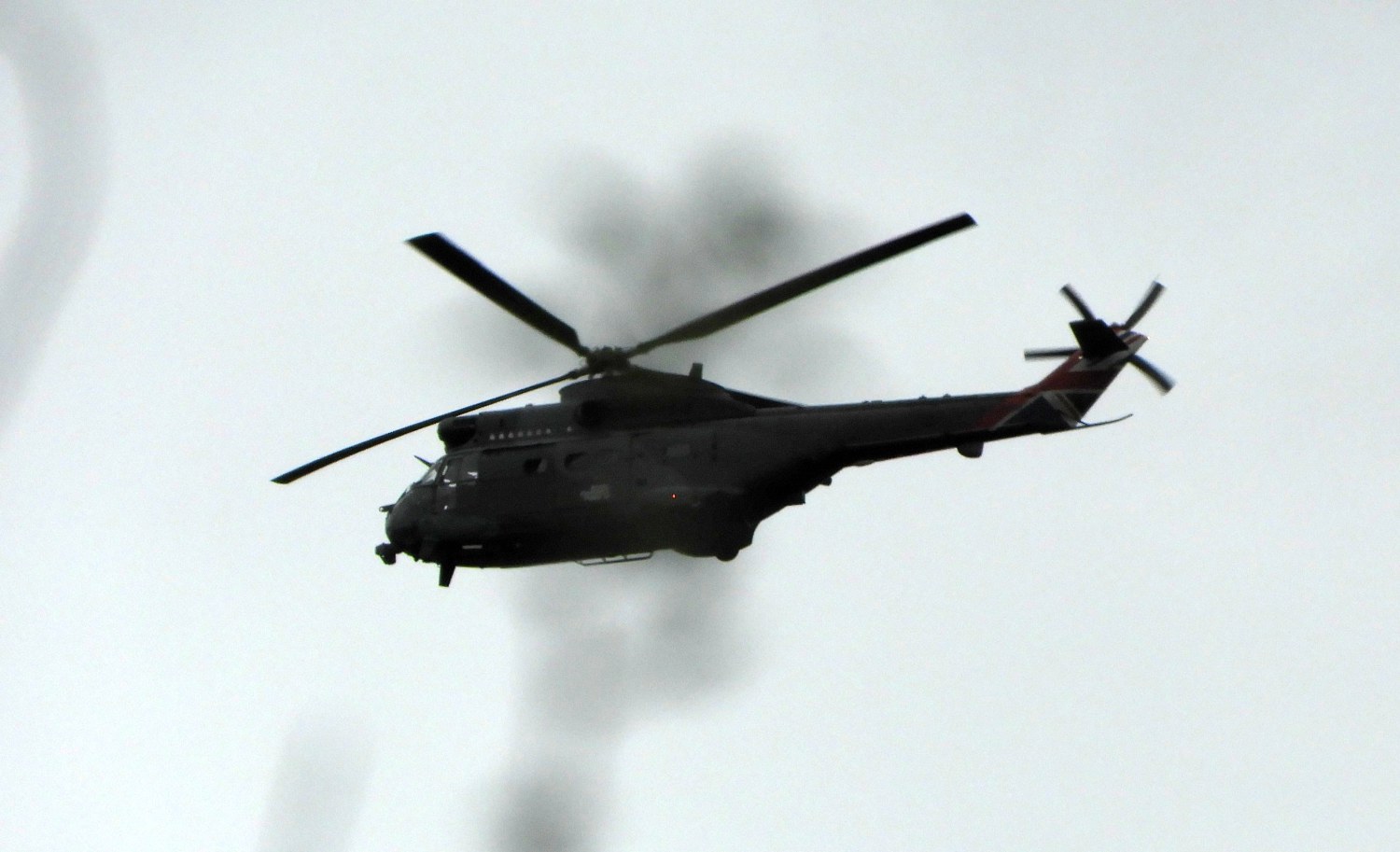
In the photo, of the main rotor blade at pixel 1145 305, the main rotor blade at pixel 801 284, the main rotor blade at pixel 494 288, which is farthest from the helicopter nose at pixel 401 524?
the main rotor blade at pixel 1145 305

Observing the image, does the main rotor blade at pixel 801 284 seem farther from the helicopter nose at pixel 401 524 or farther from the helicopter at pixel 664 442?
the helicopter nose at pixel 401 524

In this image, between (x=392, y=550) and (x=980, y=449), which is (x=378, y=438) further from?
(x=980, y=449)

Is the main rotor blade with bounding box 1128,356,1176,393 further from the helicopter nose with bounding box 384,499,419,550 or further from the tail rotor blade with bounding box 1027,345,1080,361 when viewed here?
the helicopter nose with bounding box 384,499,419,550

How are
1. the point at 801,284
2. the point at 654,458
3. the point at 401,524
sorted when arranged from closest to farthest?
the point at 801,284
the point at 654,458
the point at 401,524

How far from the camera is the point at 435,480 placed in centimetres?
2520

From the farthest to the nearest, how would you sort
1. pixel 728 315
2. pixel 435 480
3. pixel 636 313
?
1. pixel 435 480
2. pixel 636 313
3. pixel 728 315

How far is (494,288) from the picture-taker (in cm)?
2159

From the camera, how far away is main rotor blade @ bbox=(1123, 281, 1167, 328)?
2411 centimetres

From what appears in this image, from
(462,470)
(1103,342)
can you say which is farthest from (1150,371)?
(462,470)

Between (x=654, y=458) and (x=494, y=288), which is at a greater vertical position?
(x=494, y=288)

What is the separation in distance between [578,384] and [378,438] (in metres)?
2.87

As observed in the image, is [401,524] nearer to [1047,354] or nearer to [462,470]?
[462,470]

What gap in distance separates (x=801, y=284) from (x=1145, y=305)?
5979 mm

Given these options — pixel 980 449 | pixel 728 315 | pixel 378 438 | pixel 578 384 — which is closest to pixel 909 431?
pixel 980 449
